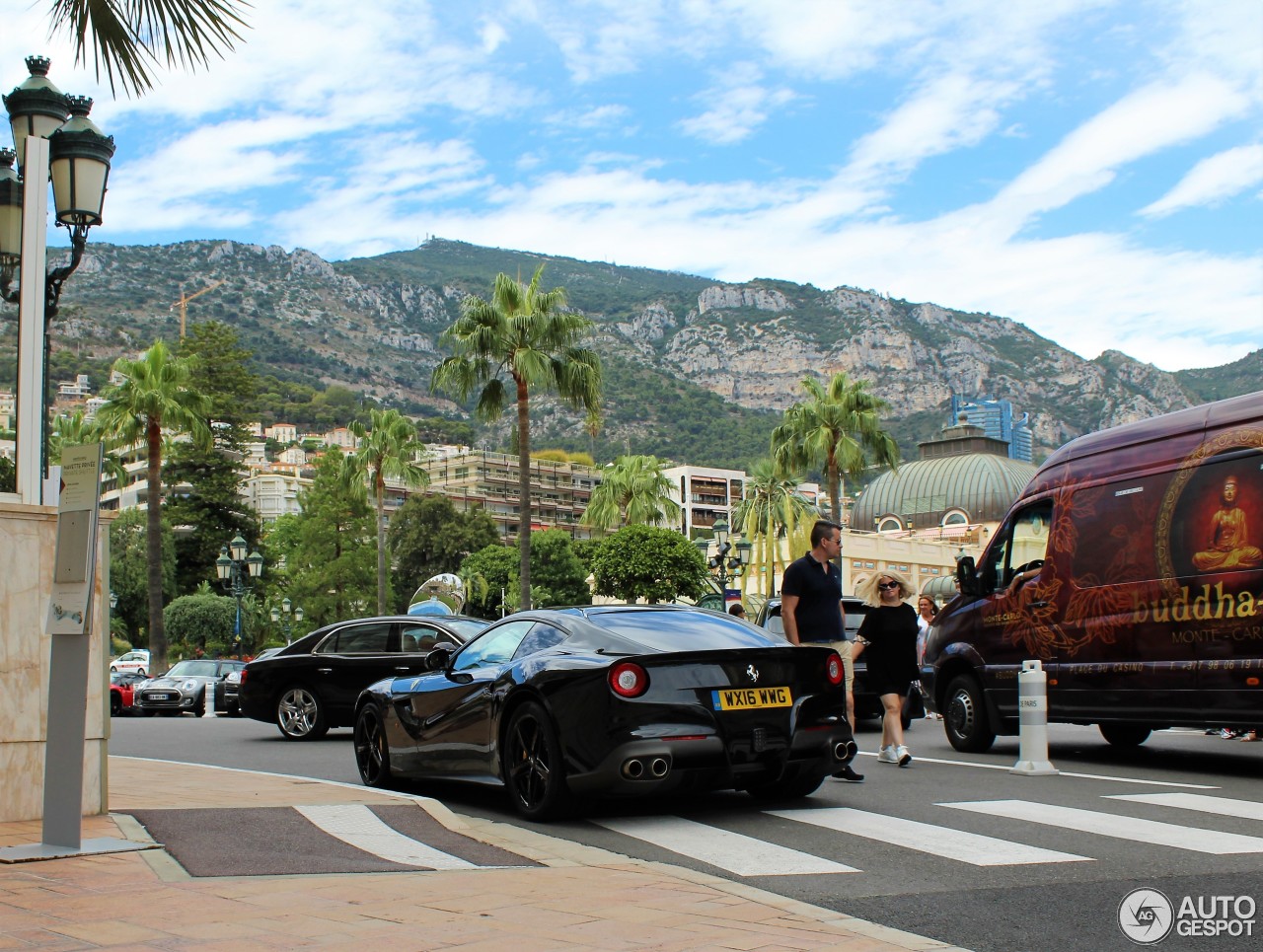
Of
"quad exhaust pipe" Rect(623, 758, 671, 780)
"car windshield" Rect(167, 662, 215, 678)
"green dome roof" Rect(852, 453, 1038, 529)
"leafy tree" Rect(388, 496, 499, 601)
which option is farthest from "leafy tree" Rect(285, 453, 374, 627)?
"quad exhaust pipe" Rect(623, 758, 671, 780)

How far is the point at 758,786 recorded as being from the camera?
28.5ft

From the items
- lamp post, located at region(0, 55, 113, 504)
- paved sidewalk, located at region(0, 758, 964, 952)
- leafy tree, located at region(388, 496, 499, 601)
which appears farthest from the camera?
leafy tree, located at region(388, 496, 499, 601)

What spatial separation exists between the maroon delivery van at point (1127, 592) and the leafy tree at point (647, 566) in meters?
66.8

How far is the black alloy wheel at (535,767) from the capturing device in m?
7.94

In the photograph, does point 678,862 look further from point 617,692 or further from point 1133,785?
point 1133,785

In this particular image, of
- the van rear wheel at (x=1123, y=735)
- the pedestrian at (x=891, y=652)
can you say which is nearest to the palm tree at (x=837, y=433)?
the van rear wheel at (x=1123, y=735)

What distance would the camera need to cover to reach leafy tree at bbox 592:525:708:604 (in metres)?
80.4

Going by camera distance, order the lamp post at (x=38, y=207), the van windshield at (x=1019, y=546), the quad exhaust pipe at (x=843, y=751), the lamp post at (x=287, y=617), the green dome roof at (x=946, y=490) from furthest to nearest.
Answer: the green dome roof at (x=946, y=490), the lamp post at (x=287, y=617), the van windshield at (x=1019, y=546), the quad exhaust pipe at (x=843, y=751), the lamp post at (x=38, y=207)

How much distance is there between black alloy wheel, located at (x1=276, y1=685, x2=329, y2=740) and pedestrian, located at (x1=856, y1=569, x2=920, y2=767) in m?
7.49

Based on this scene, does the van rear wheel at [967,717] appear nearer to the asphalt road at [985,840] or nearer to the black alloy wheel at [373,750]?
the asphalt road at [985,840]

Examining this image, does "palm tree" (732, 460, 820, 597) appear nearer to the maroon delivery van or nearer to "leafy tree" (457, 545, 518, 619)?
"leafy tree" (457, 545, 518, 619)

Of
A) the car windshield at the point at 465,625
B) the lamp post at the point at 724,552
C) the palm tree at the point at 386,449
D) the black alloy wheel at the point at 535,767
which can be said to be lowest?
the black alloy wheel at the point at 535,767

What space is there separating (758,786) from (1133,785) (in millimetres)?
3085
